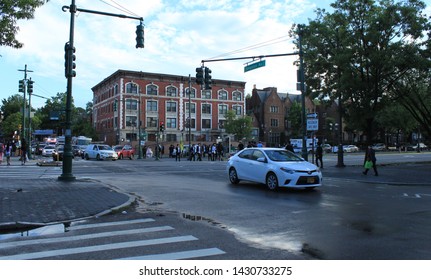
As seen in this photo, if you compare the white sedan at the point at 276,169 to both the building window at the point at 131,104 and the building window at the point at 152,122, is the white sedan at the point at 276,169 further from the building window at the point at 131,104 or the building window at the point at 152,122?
the building window at the point at 152,122

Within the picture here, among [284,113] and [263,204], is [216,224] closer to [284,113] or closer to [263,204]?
[263,204]

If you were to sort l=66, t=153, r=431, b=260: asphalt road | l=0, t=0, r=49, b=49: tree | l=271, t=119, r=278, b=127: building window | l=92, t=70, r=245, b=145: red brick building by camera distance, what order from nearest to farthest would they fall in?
l=66, t=153, r=431, b=260: asphalt road, l=0, t=0, r=49, b=49: tree, l=92, t=70, r=245, b=145: red brick building, l=271, t=119, r=278, b=127: building window

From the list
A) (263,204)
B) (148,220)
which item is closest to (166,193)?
(263,204)

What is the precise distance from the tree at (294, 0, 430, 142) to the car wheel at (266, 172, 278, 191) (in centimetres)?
1158

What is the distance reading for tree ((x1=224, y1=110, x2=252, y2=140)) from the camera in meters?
71.9

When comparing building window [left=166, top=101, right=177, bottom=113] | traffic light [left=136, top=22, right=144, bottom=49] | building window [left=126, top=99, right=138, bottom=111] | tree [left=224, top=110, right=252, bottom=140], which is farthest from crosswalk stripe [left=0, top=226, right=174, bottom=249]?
building window [left=166, top=101, right=177, bottom=113]

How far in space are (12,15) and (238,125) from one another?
201 feet

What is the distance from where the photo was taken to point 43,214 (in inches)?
321

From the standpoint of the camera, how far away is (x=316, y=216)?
8.38 m

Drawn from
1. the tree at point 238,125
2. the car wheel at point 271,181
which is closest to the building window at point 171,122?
the tree at point 238,125

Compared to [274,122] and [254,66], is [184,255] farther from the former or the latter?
[274,122]

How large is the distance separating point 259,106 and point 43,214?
265ft

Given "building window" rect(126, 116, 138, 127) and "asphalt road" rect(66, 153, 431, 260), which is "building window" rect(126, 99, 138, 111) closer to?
"building window" rect(126, 116, 138, 127)

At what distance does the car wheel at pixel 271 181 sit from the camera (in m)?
13.0
